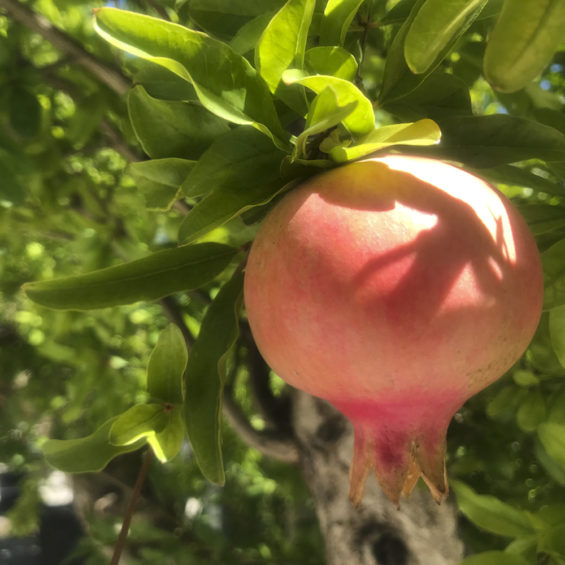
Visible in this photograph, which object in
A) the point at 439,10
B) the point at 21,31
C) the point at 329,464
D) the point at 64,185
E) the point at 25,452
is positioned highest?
the point at 439,10

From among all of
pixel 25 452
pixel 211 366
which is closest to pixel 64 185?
pixel 211 366

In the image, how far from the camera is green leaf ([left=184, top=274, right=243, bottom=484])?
1.37 feet

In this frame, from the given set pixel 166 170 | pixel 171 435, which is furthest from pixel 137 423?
pixel 166 170

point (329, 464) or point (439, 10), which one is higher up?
point (439, 10)

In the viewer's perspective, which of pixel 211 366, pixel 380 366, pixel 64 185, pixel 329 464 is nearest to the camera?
pixel 380 366

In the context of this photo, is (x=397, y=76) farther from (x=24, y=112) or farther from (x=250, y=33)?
(x=24, y=112)

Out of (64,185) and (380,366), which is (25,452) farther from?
(380,366)

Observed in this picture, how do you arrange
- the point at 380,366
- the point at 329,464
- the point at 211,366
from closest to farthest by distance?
the point at 380,366, the point at 211,366, the point at 329,464

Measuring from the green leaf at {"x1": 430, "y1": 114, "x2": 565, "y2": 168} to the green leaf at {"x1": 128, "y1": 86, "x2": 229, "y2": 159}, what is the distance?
147mm

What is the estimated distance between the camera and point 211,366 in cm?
43

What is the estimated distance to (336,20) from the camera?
39 centimetres

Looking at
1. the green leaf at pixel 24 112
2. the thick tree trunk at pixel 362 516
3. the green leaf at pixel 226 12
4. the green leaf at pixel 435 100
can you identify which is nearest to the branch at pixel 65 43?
the green leaf at pixel 24 112

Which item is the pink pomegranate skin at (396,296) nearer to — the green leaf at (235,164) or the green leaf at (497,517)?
the green leaf at (235,164)

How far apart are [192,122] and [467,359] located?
210 mm
